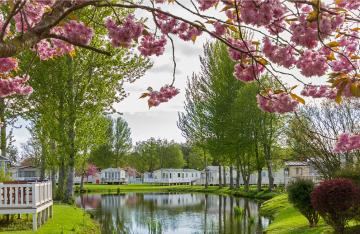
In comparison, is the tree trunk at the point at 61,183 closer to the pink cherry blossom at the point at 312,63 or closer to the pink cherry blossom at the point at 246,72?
the pink cherry blossom at the point at 246,72

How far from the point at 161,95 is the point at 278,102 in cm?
141

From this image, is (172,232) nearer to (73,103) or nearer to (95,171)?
(73,103)

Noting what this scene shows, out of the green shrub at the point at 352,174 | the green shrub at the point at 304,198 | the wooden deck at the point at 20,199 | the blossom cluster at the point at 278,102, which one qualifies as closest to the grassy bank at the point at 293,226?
the green shrub at the point at 304,198

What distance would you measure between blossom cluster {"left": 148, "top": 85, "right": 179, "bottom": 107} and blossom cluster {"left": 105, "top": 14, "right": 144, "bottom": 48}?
0.91 meters

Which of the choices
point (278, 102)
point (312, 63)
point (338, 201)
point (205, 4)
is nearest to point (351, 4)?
point (312, 63)

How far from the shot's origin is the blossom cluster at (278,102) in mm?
5230

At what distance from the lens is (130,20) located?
4.92m

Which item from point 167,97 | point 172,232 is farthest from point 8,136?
point 167,97

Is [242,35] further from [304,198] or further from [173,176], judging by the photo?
[173,176]

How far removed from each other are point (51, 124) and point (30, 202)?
44.3 ft

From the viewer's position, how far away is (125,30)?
4.90 metres

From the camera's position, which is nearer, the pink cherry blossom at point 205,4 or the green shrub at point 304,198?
the pink cherry blossom at point 205,4

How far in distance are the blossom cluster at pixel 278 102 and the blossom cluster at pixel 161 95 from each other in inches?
44.0

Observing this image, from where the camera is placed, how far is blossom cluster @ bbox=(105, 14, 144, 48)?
4883 millimetres
